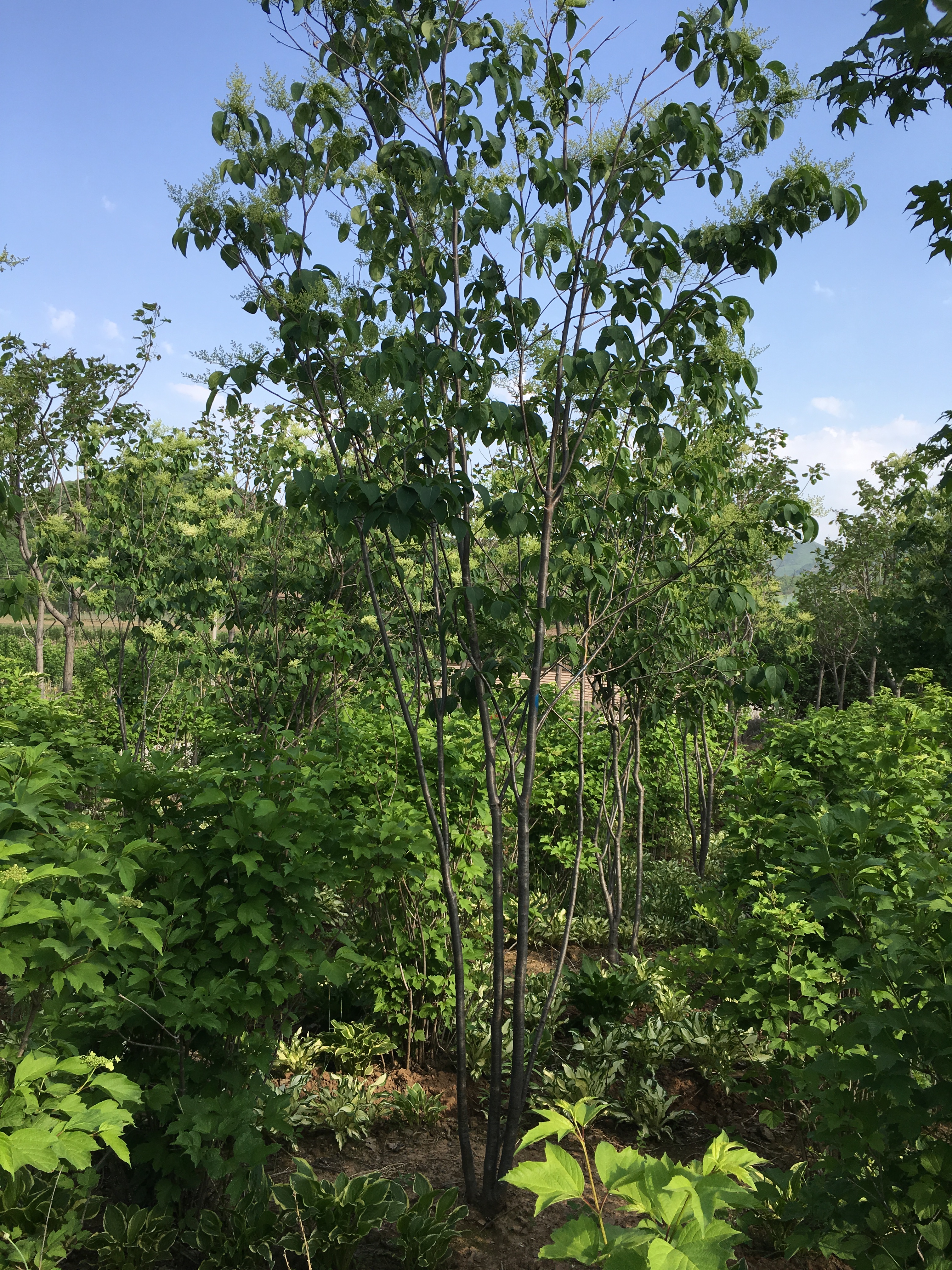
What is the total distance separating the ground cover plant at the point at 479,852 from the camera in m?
2.02

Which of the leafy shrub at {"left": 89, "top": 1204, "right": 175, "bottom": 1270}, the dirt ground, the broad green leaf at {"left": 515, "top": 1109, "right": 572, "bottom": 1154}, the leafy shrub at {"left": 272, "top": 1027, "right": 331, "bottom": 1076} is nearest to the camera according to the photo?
the broad green leaf at {"left": 515, "top": 1109, "right": 572, "bottom": 1154}

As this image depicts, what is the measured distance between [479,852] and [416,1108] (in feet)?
4.28

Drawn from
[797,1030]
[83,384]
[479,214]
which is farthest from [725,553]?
[83,384]

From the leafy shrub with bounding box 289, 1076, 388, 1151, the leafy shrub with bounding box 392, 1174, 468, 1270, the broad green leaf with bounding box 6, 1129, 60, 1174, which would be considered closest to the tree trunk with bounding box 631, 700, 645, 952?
the leafy shrub with bounding box 289, 1076, 388, 1151

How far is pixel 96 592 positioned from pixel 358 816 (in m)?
4.72

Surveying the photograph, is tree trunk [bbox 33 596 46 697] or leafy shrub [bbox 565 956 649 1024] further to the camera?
tree trunk [bbox 33 596 46 697]

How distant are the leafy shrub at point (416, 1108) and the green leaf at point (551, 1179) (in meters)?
2.96

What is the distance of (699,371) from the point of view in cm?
317

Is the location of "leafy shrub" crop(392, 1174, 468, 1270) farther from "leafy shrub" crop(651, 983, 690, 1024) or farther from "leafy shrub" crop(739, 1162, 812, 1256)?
"leafy shrub" crop(651, 983, 690, 1024)

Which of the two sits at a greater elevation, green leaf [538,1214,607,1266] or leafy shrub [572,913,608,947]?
green leaf [538,1214,607,1266]

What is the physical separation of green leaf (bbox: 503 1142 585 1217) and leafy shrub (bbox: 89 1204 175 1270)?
6.84 ft

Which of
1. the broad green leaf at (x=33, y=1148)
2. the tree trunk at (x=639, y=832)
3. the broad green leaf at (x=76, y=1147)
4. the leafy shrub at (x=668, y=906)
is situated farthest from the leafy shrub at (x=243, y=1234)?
the leafy shrub at (x=668, y=906)

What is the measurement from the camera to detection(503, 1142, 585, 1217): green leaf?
1.20 meters

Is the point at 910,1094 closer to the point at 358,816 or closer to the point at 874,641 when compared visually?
the point at 358,816
